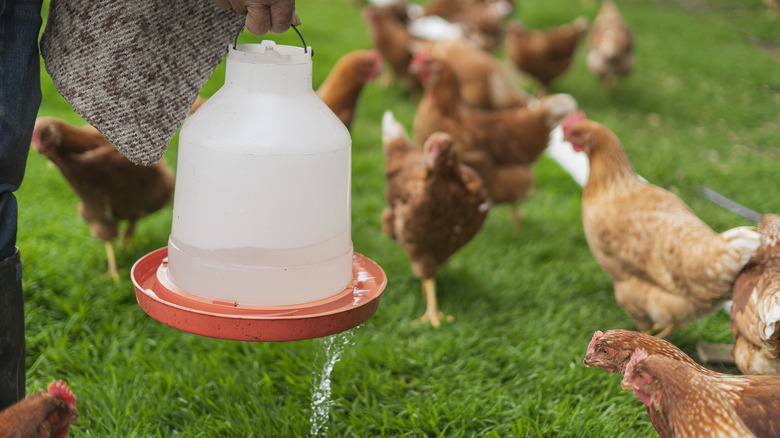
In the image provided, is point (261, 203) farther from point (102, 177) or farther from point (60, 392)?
point (102, 177)

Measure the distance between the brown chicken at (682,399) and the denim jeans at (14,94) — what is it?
1.58 metres

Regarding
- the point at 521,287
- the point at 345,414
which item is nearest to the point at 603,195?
the point at 521,287

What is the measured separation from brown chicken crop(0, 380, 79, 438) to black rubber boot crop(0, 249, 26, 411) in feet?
0.46

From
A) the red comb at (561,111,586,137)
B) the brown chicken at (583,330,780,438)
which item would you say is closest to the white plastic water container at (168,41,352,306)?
the brown chicken at (583,330,780,438)

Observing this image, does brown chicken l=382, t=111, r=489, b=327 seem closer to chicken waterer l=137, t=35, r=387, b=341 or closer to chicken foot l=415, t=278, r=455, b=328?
chicken foot l=415, t=278, r=455, b=328

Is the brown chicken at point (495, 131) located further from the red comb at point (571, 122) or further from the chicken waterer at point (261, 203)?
the chicken waterer at point (261, 203)

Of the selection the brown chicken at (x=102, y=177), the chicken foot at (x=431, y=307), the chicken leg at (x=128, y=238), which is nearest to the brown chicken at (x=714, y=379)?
the chicken foot at (x=431, y=307)

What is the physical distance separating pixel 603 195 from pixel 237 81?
2.20 metres

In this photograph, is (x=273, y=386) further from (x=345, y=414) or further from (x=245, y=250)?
(x=245, y=250)

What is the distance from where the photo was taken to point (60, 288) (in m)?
3.33

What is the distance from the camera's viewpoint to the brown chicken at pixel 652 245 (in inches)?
106

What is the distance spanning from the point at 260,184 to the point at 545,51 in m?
6.43

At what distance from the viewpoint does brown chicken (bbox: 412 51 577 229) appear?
4.45 meters

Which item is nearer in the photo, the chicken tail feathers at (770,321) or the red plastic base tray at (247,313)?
the red plastic base tray at (247,313)
